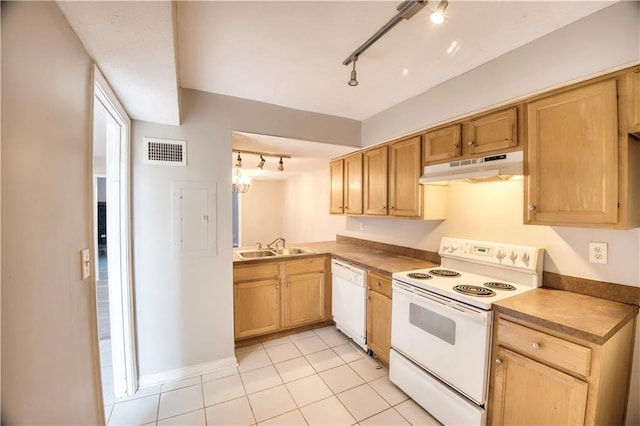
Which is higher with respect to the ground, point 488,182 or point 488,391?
point 488,182

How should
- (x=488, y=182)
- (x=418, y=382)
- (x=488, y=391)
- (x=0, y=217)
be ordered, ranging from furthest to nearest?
(x=488, y=182), (x=418, y=382), (x=488, y=391), (x=0, y=217)

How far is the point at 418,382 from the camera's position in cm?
189

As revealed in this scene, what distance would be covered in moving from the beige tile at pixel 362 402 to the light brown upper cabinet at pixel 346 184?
67.1 inches

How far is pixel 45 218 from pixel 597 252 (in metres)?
2.63

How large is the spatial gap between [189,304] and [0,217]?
1.76 meters

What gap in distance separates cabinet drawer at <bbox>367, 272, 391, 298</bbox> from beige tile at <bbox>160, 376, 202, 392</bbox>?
5.38ft

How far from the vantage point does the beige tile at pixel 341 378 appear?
2139 mm

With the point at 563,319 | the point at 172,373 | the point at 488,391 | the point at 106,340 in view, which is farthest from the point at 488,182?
the point at 106,340

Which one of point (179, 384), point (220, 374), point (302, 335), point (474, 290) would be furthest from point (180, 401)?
point (474, 290)

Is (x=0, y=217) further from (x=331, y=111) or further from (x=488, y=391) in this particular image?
(x=331, y=111)

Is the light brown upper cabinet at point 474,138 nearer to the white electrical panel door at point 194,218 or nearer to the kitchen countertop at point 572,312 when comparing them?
the kitchen countertop at point 572,312

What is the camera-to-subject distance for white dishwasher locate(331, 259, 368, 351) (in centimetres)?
256

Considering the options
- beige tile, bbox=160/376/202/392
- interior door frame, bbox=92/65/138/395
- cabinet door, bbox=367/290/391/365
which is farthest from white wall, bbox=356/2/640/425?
beige tile, bbox=160/376/202/392

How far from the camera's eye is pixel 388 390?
209 centimetres
